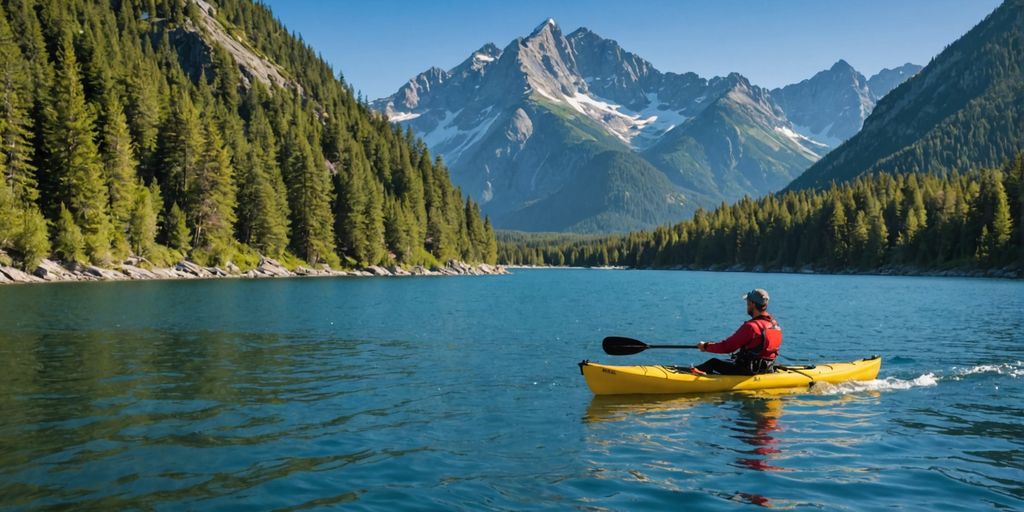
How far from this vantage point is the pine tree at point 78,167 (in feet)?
236

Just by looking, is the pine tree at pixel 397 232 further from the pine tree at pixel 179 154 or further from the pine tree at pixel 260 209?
the pine tree at pixel 179 154

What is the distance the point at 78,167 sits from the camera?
73375 mm

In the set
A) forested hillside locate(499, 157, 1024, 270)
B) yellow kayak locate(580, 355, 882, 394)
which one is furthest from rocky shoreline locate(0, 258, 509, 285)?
forested hillside locate(499, 157, 1024, 270)

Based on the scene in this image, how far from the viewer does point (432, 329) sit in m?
36.8

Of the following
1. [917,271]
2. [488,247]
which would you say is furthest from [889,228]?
[488,247]

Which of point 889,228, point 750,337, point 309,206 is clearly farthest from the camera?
point 889,228

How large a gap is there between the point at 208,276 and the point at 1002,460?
85941mm

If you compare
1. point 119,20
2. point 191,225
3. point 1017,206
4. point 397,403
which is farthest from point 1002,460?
point 119,20

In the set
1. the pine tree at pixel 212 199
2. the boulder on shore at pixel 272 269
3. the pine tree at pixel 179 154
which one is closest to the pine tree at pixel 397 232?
the boulder on shore at pixel 272 269

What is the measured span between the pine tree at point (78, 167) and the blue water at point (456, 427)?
141 feet

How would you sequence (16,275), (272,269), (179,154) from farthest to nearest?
(272,269)
(179,154)
(16,275)

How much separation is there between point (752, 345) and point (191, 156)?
8890cm

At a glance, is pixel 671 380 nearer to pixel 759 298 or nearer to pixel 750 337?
pixel 750 337

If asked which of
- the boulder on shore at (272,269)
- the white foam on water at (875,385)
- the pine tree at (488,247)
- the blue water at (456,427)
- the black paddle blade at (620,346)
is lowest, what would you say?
the blue water at (456,427)
